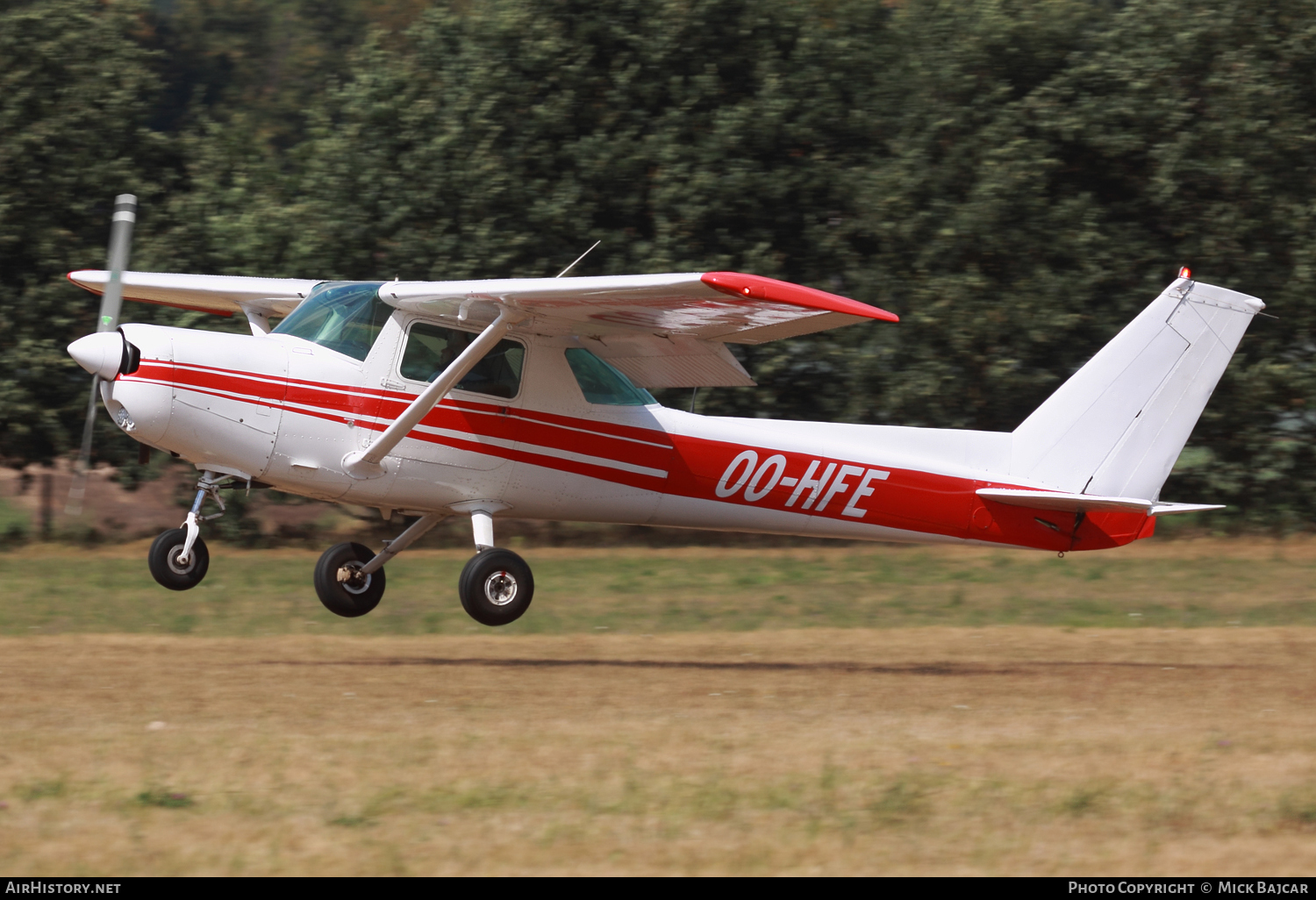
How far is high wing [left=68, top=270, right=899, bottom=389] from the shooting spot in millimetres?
8305

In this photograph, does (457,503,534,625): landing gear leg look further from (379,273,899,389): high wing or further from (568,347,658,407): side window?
(379,273,899,389): high wing

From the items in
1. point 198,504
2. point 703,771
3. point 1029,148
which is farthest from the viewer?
point 1029,148

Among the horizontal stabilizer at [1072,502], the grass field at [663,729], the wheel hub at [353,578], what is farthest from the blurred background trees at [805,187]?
the wheel hub at [353,578]

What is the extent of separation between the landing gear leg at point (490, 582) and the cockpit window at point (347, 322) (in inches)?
54.9

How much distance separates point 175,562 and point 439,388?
2269 mm

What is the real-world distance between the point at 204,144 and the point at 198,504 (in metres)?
11.6

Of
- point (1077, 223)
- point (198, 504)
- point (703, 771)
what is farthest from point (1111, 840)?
point (1077, 223)

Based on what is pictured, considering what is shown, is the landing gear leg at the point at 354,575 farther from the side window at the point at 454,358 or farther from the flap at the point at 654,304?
the flap at the point at 654,304

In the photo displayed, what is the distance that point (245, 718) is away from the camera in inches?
333

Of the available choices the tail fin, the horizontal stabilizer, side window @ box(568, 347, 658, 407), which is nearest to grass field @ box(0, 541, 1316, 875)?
the horizontal stabilizer

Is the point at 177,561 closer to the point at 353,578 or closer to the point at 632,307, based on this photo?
the point at 353,578

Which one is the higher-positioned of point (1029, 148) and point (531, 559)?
point (1029, 148)

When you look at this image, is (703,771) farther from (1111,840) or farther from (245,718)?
(245,718)

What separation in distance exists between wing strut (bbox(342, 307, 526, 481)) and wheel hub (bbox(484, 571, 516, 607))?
3.87 feet
